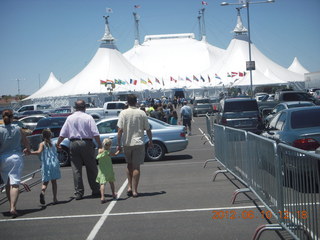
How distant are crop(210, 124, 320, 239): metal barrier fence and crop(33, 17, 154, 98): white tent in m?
50.4

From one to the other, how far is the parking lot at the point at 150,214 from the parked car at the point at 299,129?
1325 mm

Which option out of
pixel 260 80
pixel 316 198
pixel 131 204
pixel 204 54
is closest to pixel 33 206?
pixel 131 204

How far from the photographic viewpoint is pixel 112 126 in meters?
13.9

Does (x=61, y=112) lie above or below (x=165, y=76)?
below

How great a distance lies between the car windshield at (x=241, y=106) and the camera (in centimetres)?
1834

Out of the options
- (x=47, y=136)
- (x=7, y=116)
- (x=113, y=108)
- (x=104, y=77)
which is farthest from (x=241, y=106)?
(x=104, y=77)

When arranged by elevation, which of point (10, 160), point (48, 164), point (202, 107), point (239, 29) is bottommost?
point (202, 107)

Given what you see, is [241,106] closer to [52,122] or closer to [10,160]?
[52,122]

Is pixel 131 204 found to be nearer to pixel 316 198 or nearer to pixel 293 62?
pixel 316 198

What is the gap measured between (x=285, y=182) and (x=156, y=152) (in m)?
8.81

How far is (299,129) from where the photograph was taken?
348 inches

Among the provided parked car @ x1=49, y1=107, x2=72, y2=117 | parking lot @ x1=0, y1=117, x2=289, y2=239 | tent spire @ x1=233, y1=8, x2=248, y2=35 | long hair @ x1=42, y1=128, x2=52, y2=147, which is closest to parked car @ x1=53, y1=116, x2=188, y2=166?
parking lot @ x1=0, y1=117, x2=289, y2=239

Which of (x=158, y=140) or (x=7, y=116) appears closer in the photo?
(x=7, y=116)

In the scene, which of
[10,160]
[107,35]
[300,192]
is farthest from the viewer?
[107,35]
